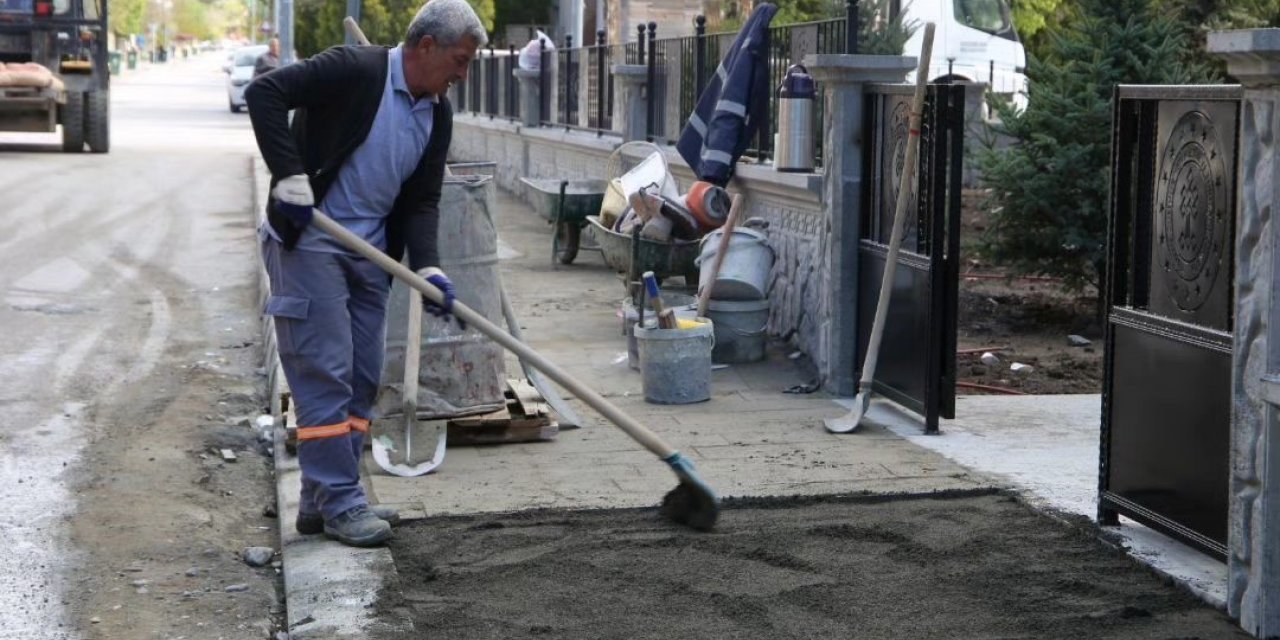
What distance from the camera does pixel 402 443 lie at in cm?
664

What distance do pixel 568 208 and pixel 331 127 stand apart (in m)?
8.45

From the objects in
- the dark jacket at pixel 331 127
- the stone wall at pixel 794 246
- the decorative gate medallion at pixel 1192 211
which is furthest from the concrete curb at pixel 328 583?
the stone wall at pixel 794 246

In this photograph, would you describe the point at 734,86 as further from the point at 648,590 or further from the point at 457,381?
the point at 648,590

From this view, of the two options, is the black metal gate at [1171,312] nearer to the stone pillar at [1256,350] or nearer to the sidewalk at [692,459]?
the stone pillar at [1256,350]

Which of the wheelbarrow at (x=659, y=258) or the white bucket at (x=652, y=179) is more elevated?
the white bucket at (x=652, y=179)

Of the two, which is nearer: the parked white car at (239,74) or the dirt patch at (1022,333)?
the dirt patch at (1022,333)

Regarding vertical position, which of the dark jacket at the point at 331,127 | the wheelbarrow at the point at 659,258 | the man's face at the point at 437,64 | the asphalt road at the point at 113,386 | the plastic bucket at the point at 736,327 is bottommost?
the asphalt road at the point at 113,386

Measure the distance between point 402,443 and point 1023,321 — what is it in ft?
17.6

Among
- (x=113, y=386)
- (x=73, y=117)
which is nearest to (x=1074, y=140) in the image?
(x=113, y=386)

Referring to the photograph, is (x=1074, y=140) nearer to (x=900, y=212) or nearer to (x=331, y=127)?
(x=900, y=212)

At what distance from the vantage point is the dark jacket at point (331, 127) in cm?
512

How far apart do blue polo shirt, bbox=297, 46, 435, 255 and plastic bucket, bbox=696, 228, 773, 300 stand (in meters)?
3.68

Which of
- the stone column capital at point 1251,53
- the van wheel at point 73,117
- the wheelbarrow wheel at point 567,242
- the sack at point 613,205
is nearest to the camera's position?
the stone column capital at point 1251,53

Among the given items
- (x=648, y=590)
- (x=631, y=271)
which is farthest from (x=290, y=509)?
(x=631, y=271)
